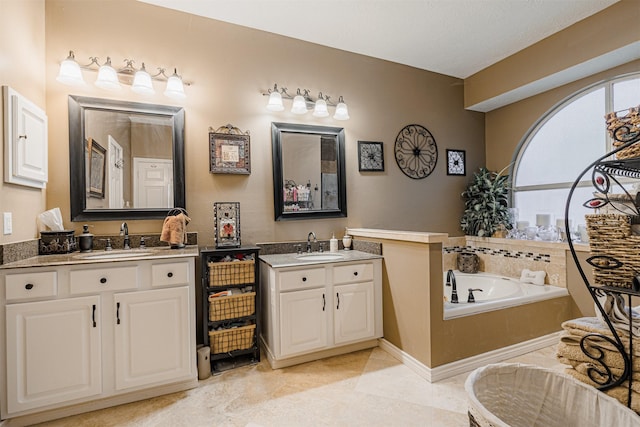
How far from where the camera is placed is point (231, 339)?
244 centimetres

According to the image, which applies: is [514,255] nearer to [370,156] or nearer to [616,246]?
[370,156]

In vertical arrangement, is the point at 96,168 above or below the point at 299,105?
below

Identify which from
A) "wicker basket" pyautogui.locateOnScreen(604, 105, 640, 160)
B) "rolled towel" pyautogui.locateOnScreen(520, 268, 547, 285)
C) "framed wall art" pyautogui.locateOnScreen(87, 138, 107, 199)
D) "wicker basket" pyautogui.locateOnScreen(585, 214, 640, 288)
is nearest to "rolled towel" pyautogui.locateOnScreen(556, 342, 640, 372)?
"wicker basket" pyautogui.locateOnScreen(585, 214, 640, 288)

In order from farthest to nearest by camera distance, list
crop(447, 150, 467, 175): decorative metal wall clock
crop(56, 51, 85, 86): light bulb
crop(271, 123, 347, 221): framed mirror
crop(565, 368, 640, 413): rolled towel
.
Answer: crop(447, 150, 467, 175): decorative metal wall clock
crop(271, 123, 347, 221): framed mirror
crop(56, 51, 85, 86): light bulb
crop(565, 368, 640, 413): rolled towel

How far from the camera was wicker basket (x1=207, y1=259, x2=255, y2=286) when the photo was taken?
7.87ft

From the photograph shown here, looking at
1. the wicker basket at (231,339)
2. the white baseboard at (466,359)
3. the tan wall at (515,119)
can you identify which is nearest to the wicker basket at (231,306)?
the wicker basket at (231,339)

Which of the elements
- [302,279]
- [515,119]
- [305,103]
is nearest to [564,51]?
[515,119]

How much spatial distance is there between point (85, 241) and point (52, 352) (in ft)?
2.59

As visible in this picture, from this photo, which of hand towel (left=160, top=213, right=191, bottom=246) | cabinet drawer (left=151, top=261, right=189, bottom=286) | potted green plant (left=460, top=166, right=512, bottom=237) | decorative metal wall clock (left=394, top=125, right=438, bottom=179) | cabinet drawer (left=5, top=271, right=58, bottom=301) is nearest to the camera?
cabinet drawer (left=5, top=271, right=58, bottom=301)

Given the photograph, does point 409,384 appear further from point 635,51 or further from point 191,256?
point 635,51

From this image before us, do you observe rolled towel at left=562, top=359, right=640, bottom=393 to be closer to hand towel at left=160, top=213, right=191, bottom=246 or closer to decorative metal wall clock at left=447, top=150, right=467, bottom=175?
hand towel at left=160, top=213, right=191, bottom=246

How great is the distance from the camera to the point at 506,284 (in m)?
3.27

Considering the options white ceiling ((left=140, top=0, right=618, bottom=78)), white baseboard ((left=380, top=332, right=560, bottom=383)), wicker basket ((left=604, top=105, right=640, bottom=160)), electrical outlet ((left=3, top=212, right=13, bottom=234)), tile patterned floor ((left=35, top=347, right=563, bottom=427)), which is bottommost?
tile patterned floor ((left=35, top=347, right=563, bottom=427))

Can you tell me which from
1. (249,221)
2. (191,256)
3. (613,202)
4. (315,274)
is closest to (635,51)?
(613,202)
